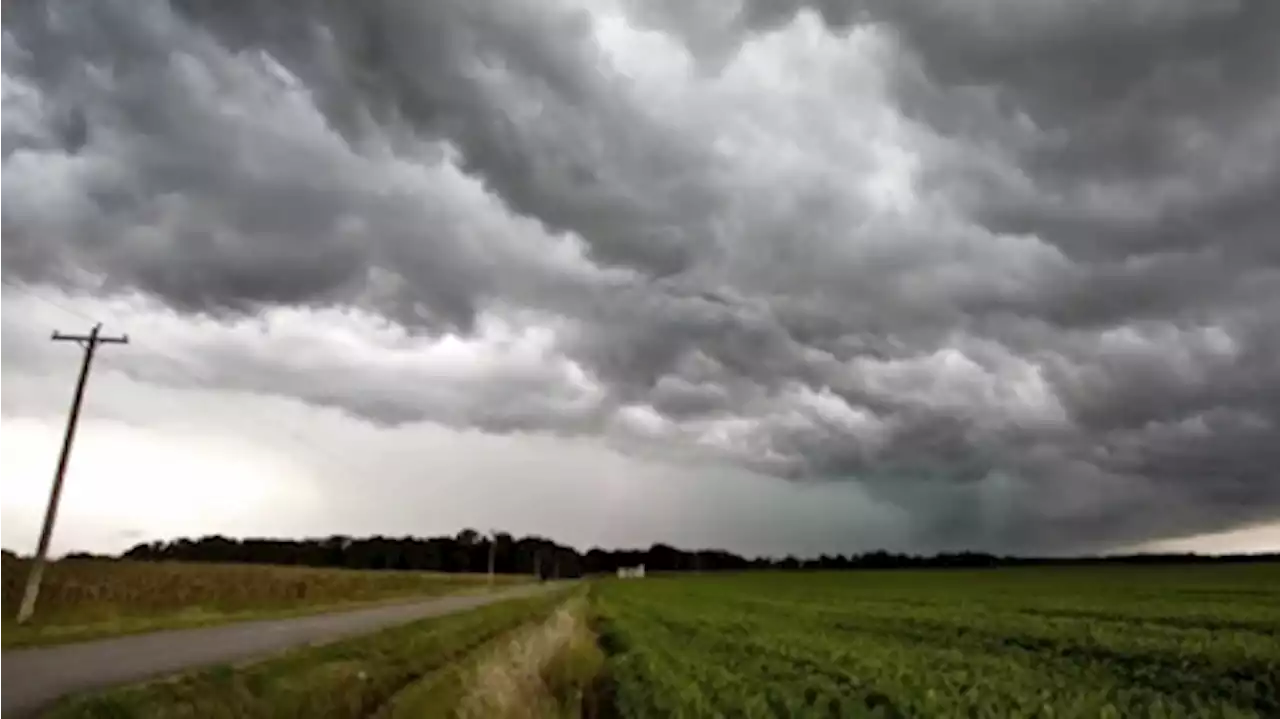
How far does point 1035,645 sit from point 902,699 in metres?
14.2

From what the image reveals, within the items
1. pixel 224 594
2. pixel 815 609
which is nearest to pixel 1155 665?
pixel 815 609

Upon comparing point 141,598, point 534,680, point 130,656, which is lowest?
point 534,680

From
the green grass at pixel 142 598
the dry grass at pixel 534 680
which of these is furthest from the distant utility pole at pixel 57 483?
the dry grass at pixel 534 680

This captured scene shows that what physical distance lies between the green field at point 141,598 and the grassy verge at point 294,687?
8277 millimetres

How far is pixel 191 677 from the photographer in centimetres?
1680

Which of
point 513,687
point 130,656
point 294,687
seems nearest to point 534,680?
point 513,687

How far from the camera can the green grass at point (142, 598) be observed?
30.5 meters

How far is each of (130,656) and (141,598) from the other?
28.7 m

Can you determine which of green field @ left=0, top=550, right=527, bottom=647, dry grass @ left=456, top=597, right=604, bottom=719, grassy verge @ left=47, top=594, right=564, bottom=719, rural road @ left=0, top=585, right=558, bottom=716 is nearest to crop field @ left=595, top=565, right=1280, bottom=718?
dry grass @ left=456, top=597, right=604, bottom=719

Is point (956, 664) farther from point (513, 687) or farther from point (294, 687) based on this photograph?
point (294, 687)

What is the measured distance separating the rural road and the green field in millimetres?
2008

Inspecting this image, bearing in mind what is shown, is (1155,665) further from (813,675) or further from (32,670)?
(32,670)

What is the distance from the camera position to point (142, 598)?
47.7m

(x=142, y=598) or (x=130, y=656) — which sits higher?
(x=142, y=598)
